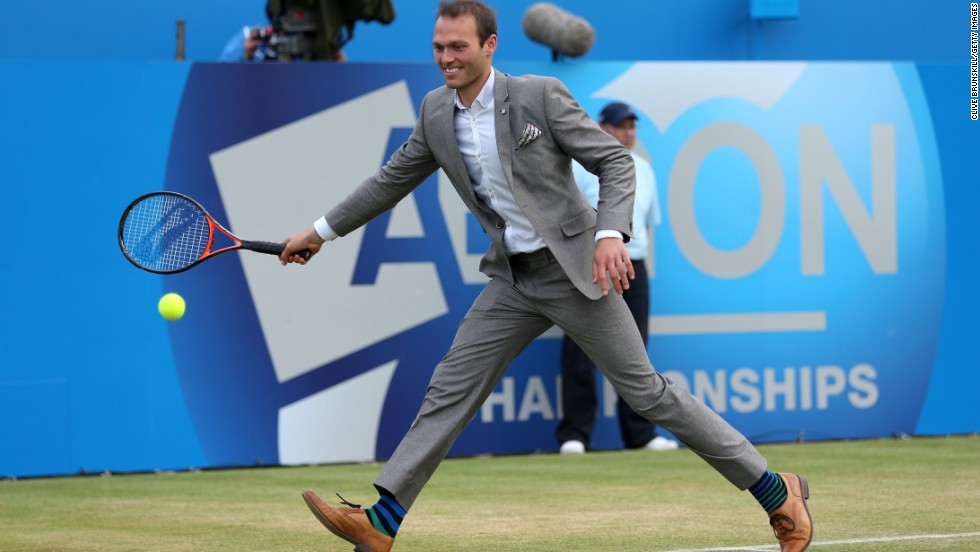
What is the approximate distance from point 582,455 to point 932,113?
3.40m

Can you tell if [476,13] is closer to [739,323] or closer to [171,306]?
[171,306]

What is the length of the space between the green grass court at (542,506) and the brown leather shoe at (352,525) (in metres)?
0.81

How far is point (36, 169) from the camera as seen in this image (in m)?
8.86

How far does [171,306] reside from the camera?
27.3 ft

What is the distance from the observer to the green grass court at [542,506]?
6199 millimetres

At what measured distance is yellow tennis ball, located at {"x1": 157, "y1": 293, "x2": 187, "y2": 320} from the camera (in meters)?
8.30

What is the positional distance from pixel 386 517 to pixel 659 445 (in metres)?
5.00

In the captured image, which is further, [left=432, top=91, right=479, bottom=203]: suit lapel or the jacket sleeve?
[left=432, top=91, right=479, bottom=203]: suit lapel

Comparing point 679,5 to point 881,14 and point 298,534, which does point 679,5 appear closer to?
point 881,14

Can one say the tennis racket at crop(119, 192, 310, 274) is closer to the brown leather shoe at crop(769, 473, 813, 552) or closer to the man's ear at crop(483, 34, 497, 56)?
the man's ear at crop(483, 34, 497, 56)

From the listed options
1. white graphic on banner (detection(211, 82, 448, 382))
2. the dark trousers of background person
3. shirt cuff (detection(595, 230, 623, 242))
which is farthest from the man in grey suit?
the dark trousers of background person

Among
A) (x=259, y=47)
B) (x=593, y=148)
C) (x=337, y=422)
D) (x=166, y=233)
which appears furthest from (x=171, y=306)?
(x=593, y=148)

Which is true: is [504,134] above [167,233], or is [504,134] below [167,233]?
above

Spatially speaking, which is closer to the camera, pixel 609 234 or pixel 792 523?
pixel 609 234
